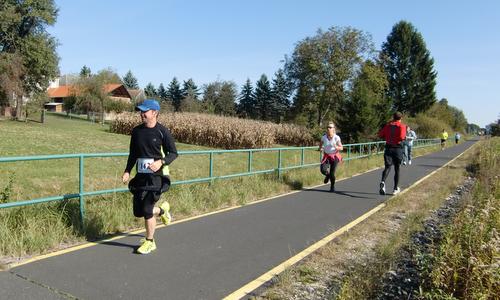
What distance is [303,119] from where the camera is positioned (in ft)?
161

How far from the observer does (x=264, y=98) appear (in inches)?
3659

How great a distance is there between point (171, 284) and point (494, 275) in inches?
123

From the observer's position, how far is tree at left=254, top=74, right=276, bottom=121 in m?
92.0

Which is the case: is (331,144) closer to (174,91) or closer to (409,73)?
(409,73)

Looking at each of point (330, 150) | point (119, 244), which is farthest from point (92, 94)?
point (119, 244)

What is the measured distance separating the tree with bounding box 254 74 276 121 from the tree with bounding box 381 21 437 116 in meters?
30.9

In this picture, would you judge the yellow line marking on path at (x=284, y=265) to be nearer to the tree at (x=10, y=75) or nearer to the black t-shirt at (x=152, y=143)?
the black t-shirt at (x=152, y=143)

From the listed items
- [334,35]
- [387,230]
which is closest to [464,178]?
[387,230]

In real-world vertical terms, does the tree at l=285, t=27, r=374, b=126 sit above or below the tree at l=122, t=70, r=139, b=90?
below

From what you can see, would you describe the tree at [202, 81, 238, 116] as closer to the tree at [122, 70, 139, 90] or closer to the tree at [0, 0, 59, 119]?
the tree at [0, 0, 59, 119]

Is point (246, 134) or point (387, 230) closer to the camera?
point (387, 230)

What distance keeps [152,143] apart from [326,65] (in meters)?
40.5

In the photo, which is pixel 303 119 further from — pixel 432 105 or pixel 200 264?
pixel 200 264

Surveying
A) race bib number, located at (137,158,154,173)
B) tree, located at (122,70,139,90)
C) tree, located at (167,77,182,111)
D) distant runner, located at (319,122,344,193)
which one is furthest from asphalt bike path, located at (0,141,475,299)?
tree, located at (122,70,139,90)
